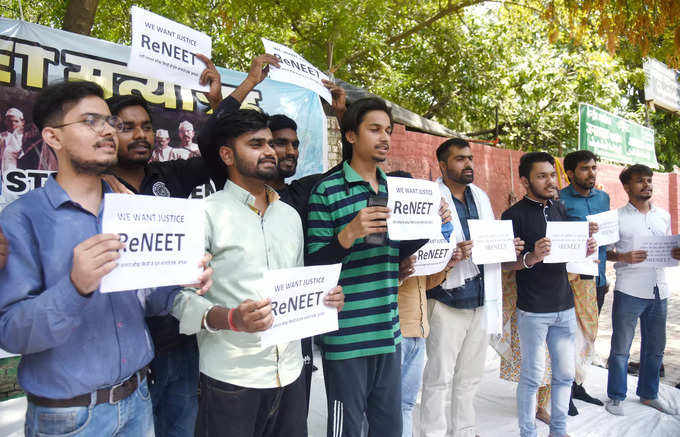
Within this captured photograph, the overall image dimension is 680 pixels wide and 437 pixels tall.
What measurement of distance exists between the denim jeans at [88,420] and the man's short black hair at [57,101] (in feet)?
3.13

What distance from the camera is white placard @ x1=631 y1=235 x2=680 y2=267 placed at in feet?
12.9

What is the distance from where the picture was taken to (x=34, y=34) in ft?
11.4

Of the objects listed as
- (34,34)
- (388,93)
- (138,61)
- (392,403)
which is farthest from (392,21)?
(392,403)

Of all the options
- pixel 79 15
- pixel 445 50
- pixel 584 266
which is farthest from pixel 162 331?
pixel 445 50

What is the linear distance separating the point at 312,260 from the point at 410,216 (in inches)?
20.9

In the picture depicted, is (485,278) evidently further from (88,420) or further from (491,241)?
(88,420)

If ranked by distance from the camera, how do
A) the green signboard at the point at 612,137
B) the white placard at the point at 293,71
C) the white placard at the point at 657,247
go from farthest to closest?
the green signboard at the point at 612,137 < the white placard at the point at 657,247 < the white placard at the point at 293,71

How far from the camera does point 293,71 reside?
281 centimetres

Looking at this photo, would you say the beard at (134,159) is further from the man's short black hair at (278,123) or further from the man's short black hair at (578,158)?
the man's short black hair at (578,158)

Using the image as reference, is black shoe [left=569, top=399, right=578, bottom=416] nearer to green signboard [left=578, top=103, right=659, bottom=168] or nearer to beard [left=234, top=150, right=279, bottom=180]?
beard [left=234, top=150, right=279, bottom=180]

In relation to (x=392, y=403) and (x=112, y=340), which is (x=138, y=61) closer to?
(x=112, y=340)

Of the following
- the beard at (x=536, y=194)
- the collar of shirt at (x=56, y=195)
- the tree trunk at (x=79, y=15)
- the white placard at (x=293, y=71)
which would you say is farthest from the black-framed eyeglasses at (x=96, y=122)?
the tree trunk at (x=79, y=15)

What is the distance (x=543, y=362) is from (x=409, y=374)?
1.11 meters

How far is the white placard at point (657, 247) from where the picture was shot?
393cm
